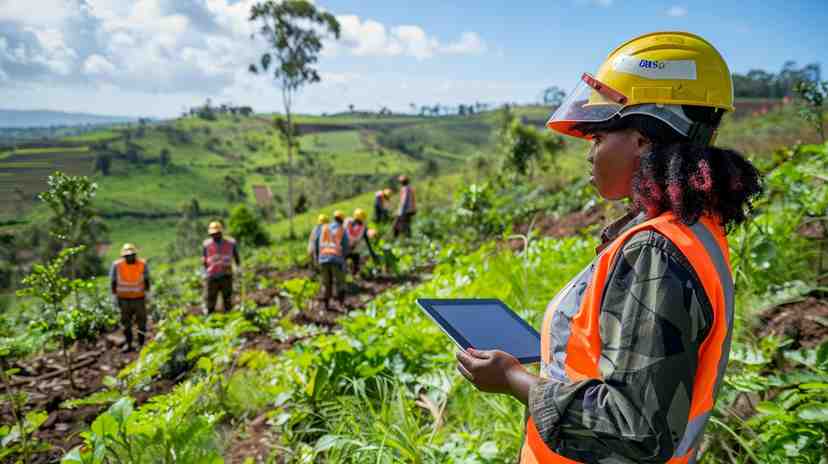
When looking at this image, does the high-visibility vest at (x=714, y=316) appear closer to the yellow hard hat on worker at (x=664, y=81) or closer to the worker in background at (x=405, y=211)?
the yellow hard hat on worker at (x=664, y=81)

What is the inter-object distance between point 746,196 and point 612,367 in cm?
51

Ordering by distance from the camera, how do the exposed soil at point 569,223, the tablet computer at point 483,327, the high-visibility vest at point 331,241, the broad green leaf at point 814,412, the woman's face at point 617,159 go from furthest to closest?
the exposed soil at point 569,223, the high-visibility vest at point 331,241, the broad green leaf at point 814,412, the tablet computer at point 483,327, the woman's face at point 617,159

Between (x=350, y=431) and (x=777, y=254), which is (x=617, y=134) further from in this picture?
(x=777, y=254)

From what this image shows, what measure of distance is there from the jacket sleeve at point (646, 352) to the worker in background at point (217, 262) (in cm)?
804

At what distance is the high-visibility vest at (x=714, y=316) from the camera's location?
1036 mm

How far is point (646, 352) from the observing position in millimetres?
983

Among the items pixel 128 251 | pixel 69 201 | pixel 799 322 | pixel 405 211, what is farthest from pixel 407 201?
pixel 799 322

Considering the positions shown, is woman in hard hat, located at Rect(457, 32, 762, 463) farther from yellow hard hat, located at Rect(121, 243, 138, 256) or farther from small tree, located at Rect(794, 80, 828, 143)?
yellow hard hat, located at Rect(121, 243, 138, 256)

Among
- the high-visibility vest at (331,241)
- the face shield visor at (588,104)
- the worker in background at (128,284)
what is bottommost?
the worker in background at (128,284)

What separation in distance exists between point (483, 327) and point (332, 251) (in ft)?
23.6

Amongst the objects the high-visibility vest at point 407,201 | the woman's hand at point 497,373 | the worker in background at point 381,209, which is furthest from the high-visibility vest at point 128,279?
the woman's hand at point 497,373

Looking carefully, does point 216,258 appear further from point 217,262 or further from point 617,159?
point 617,159

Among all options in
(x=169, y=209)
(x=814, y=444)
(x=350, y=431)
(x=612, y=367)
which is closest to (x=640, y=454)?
(x=612, y=367)

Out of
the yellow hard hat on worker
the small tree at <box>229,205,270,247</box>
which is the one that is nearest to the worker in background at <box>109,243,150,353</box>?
the yellow hard hat on worker
